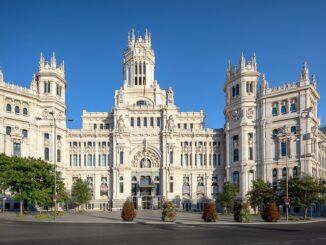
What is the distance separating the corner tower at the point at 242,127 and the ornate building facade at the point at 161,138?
0.75 feet

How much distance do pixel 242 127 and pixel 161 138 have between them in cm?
2187

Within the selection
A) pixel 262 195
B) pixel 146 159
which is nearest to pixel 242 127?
pixel 146 159

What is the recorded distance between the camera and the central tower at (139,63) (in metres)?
133

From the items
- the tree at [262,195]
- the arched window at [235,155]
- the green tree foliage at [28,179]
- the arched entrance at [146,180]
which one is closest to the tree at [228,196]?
the arched window at [235,155]

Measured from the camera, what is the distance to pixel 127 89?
425ft

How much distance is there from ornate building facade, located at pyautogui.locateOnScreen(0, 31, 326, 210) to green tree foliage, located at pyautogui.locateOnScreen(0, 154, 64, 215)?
22.8m

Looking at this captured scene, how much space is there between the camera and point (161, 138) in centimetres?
12256

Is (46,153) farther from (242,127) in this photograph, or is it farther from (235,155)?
(242,127)

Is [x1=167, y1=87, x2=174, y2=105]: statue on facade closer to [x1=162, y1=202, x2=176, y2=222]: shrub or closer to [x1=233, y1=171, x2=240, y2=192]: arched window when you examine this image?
[x1=233, y1=171, x2=240, y2=192]: arched window

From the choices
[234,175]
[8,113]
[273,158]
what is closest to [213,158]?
[234,175]

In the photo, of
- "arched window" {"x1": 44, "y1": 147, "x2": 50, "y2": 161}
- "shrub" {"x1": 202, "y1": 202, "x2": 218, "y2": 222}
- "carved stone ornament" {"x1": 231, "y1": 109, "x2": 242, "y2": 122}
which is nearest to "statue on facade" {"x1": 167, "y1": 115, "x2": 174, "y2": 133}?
"carved stone ornament" {"x1": 231, "y1": 109, "x2": 242, "y2": 122}

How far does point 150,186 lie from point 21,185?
145 feet

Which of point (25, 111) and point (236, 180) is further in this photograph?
point (236, 180)

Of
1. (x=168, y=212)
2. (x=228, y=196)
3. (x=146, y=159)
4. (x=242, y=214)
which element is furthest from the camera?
(x=146, y=159)
